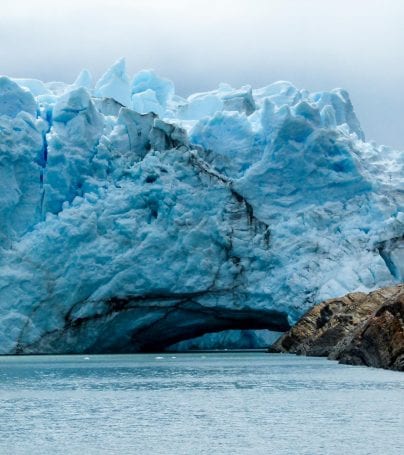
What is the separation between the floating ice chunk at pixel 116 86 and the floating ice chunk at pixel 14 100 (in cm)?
608

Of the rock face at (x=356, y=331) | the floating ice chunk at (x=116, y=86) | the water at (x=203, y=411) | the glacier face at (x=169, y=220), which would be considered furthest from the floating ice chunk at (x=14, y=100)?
the rock face at (x=356, y=331)

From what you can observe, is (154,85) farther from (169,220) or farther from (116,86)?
(169,220)

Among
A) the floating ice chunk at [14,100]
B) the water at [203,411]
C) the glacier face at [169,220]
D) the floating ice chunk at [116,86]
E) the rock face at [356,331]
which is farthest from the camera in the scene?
the floating ice chunk at [116,86]

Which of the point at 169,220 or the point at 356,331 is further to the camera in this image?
the point at 169,220

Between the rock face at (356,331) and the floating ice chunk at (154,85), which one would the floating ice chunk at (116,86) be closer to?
the floating ice chunk at (154,85)

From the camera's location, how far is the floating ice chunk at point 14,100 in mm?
37312

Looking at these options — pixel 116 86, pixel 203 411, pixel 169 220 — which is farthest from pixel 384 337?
pixel 116 86

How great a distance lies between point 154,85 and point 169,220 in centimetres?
1059

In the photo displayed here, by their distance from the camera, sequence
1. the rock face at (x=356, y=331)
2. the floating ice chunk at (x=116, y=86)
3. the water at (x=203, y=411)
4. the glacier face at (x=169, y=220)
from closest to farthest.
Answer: the water at (x=203, y=411), the rock face at (x=356, y=331), the glacier face at (x=169, y=220), the floating ice chunk at (x=116, y=86)

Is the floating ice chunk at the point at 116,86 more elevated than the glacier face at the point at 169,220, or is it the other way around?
the floating ice chunk at the point at 116,86

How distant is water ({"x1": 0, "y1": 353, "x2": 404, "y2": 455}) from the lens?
1347 cm

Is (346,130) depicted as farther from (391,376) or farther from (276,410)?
(276,410)

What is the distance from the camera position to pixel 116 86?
4366cm

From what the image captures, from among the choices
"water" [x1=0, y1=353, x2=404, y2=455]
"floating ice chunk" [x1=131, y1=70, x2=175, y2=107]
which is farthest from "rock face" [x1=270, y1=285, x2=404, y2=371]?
"floating ice chunk" [x1=131, y1=70, x2=175, y2=107]
